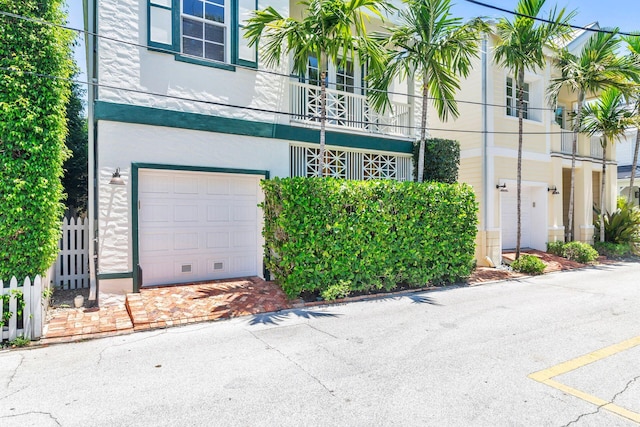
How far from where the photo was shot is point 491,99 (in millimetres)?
12391

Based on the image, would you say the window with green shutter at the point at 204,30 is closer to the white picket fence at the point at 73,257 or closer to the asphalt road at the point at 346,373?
the white picket fence at the point at 73,257

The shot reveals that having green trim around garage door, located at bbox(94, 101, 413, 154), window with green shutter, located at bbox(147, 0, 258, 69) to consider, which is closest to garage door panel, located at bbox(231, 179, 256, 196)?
green trim around garage door, located at bbox(94, 101, 413, 154)

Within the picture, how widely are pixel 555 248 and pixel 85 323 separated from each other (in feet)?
47.8

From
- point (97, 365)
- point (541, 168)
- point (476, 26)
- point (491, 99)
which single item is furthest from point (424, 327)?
point (541, 168)

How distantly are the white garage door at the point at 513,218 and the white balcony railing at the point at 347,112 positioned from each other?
477 cm

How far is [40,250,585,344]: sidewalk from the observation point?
5.74 m

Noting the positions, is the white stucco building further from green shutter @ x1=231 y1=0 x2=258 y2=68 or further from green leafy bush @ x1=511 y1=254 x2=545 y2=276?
green leafy bush @ x1=511 y1=254 x2=545 y2=276

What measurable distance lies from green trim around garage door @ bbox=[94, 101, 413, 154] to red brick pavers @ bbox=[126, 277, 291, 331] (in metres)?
3.34

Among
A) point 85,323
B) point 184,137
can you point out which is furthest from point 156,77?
point 85,323

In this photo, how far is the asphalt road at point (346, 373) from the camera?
341 centimetres

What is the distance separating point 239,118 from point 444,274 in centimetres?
617

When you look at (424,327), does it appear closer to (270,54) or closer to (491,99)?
(270,54)

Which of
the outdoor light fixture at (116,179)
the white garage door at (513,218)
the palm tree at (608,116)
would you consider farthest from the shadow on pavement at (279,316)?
the palm tree at (608,116)

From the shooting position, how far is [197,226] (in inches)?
324
